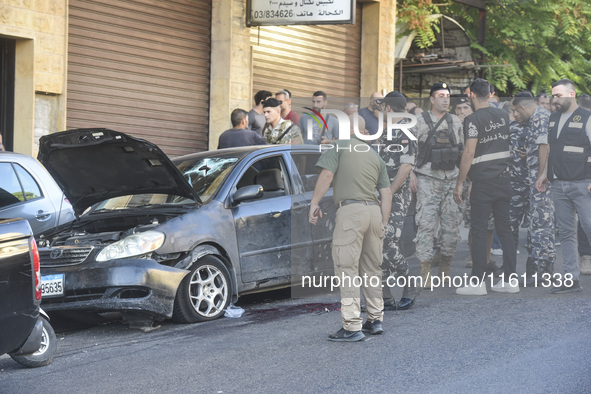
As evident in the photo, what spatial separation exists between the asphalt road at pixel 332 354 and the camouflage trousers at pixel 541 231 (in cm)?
114

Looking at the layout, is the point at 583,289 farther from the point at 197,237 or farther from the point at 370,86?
the point at 370,86

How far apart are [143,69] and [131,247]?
752 centimetres

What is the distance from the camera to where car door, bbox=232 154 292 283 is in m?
8.75

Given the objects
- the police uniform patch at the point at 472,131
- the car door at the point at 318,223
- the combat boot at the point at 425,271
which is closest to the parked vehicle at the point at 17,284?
the car door at the point at 318,223

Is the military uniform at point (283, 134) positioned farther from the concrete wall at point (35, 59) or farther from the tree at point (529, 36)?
the tree at point (529, 36)

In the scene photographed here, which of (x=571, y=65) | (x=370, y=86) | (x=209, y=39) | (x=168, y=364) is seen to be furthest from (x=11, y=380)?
(x=571, y=65)

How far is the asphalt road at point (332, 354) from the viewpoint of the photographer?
19.1 ft

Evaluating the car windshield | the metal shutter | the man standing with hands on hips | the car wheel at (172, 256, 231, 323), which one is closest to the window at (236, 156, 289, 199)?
the car windshield

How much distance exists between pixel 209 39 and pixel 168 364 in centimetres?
1036

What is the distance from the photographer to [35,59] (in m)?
12.7

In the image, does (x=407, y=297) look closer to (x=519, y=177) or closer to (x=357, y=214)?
(x=357, y=214)

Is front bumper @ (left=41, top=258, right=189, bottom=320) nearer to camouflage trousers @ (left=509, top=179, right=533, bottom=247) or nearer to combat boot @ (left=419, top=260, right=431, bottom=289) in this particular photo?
combat boot @ (left=419, top=260, right=431, bottom=289)

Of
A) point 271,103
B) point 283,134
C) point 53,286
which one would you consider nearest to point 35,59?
point 271,103

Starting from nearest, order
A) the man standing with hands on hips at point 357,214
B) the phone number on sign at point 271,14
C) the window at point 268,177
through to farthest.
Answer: the man standing with hands on hips at point 357,214 → the window at point 268,177 → the phone number on sign at point 271,14
